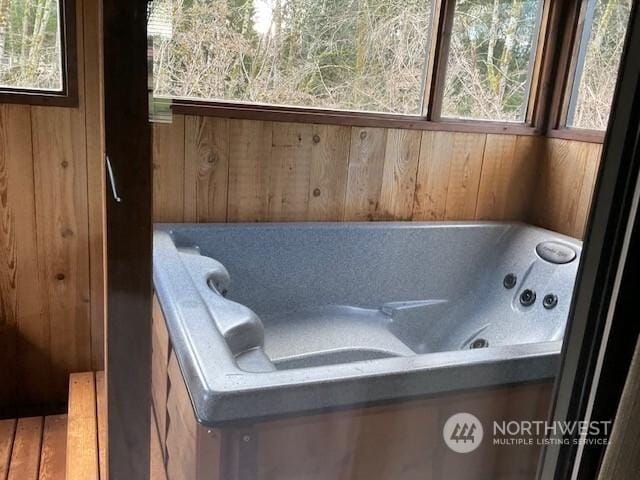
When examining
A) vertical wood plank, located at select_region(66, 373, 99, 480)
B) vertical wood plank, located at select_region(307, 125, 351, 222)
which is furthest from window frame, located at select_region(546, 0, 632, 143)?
vertical wood plank, located at select_region(66, 373, 99, 480)

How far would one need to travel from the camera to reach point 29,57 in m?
1.64

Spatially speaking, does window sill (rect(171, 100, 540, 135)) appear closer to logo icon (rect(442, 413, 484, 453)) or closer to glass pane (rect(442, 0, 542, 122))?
glass pane (rect(442, 0, 542, 122))

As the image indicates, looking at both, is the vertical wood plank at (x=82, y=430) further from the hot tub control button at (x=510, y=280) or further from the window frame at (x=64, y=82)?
the hot tub control button at (x=510, y=280)

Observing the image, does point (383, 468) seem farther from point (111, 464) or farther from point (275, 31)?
point (275, 31)

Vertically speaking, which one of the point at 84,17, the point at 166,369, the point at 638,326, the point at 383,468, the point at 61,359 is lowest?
the point at 61,359

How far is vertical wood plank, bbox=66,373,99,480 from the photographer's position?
1397 mm

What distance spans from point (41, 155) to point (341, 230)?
102 centimetres

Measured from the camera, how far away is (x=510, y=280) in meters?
2.19

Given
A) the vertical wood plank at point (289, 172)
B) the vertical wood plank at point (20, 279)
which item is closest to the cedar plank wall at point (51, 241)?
the vertical wood plank at point (20, 279)

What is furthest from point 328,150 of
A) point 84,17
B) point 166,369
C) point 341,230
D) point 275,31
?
point 166,369

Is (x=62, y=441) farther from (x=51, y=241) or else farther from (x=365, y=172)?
(x=365, y=172)

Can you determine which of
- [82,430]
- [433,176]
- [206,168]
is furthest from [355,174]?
[82,430]

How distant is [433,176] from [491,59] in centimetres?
49

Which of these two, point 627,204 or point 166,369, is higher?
point 627,204
